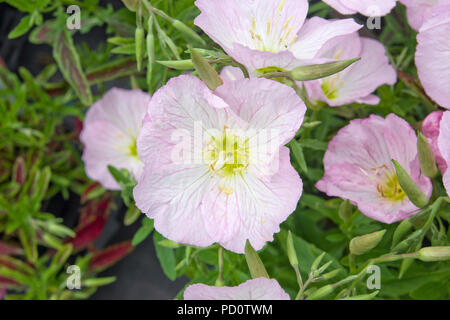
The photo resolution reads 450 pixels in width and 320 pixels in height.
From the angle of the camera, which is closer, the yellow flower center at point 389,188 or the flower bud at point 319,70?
the flower bud at point 319,70

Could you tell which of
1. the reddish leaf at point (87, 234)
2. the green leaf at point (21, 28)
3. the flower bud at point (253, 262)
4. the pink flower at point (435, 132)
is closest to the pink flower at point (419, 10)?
the pink flower at point (435, 132)

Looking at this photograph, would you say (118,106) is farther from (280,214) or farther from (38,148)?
(280,214)

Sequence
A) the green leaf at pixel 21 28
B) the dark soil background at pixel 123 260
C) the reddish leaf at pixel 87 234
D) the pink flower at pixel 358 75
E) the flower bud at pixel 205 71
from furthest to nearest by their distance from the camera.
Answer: the dark soil background at pixel 123 260
the reddish leaf at pixel 87 234
the green leaf at pixel 21 28
the pink flower at pixel 358 75
the flower bud at pixel 205 71

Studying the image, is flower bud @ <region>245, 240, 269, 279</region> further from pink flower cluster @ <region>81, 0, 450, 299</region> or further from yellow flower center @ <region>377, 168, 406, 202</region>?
yellow flower center @ <region>377, 168, 406, 202</region>

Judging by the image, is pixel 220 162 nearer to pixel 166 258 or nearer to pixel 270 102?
pixel 270 102

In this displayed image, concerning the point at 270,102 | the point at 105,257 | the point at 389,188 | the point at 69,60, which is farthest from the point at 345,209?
the point at 105,257

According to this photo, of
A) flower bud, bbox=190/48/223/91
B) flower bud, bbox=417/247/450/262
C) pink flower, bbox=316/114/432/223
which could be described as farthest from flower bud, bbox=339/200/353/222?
flower bud, bbox=190/48/223/91

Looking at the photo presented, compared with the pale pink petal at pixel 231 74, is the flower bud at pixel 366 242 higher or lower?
lower

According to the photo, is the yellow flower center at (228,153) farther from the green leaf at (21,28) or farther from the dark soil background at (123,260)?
the dark soil background at (123,260)
